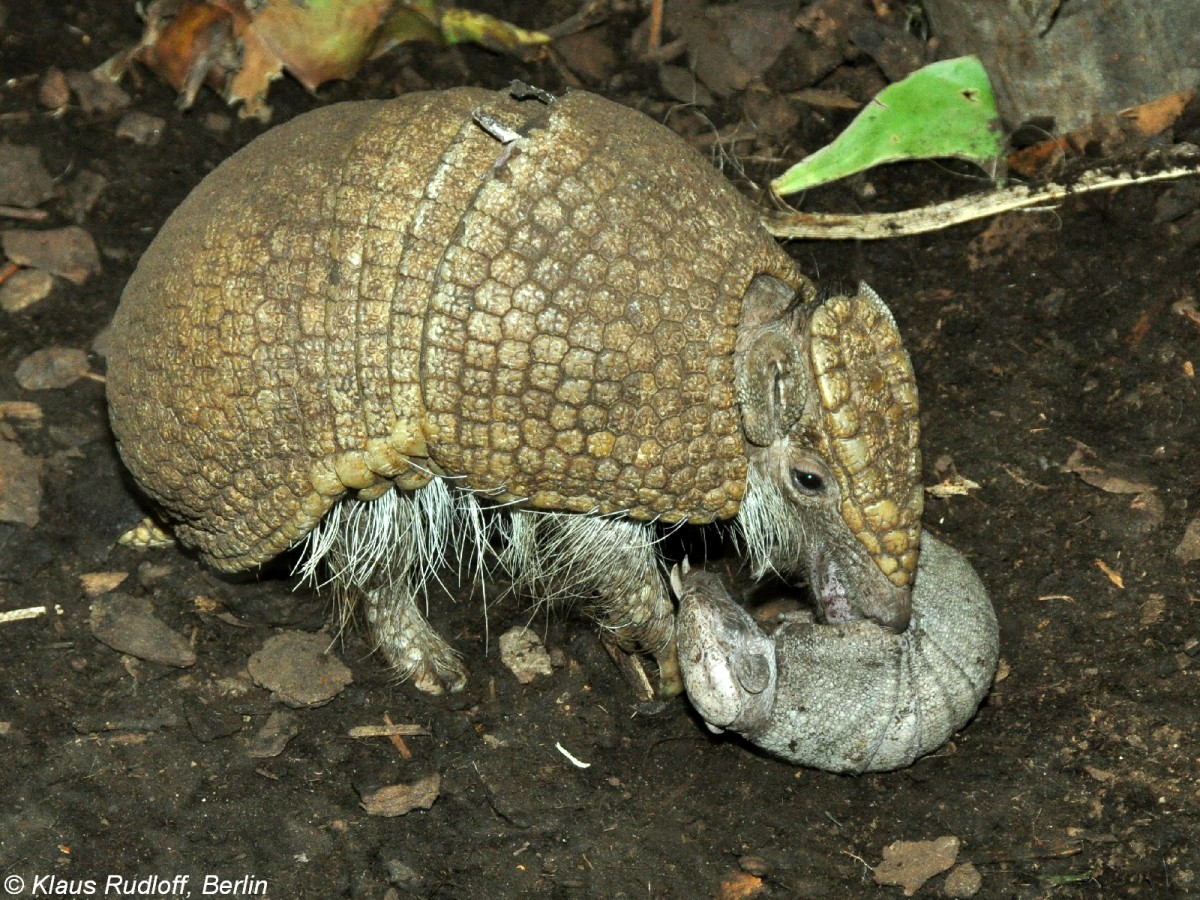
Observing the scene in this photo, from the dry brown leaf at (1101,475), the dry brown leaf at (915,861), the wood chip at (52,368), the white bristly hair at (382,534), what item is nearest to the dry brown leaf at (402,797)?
the white bristly hair at (382,534)

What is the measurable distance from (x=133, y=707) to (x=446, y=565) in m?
1.13

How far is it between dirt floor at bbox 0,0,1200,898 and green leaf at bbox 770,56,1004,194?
123 mm

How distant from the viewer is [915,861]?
409 cm

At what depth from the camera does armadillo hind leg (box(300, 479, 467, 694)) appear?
4.42m

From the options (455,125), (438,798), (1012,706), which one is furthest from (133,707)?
(1012,706)

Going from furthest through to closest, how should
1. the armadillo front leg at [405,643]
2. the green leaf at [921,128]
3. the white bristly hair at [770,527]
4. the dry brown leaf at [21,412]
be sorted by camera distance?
the green leaf at [921,128]
the dry brown leaf at [21,412]
the armadillo front leg at [405,643]
the white bristly hair at [770,527]

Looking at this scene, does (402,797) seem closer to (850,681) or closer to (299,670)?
(299,670)

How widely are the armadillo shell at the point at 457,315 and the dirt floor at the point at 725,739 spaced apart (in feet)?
2.99

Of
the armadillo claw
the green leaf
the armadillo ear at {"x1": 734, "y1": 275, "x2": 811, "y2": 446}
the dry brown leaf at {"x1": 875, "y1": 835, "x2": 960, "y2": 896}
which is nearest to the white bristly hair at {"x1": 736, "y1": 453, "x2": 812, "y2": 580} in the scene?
the armadillo ear at {"x1": 734, "y1": 275, "x2": 811, "y2": 446}

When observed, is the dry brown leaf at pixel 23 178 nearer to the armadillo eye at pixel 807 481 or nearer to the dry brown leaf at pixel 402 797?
the dry brown leaf at pixel 402 797

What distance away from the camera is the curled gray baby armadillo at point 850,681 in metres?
4.04

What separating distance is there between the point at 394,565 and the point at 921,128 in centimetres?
278

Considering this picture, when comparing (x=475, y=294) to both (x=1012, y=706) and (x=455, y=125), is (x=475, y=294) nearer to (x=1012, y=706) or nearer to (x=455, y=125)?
(x=455, y=125)

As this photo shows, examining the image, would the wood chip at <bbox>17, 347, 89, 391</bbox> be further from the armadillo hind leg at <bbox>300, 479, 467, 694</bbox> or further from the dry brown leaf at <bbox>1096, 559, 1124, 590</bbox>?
the dry brown leaf at <bbox>1096, 559, 1124, 590</bbox>
